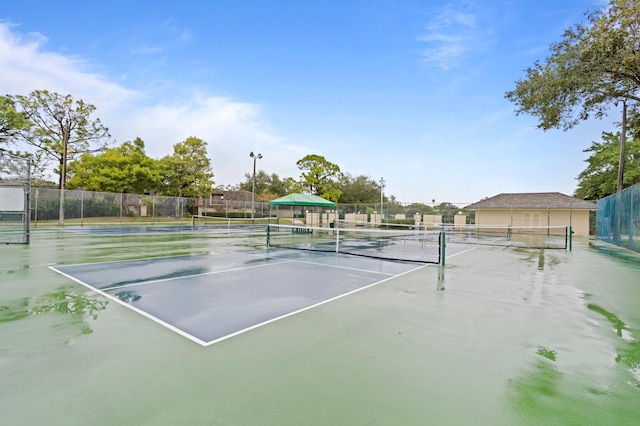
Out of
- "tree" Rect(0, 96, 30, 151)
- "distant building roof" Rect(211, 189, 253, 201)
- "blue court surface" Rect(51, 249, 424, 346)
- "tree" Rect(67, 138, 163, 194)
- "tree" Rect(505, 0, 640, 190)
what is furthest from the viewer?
"distant building roof" Rect(211, 189, 253, 201)

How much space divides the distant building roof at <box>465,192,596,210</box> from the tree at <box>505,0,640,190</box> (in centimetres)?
1170

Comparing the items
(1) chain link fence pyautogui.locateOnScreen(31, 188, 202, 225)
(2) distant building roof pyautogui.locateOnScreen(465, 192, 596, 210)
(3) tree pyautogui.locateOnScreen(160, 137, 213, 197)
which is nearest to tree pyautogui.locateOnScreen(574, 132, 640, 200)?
(2) distant building roof pyautogui.locateOnScreen(465, 192, 596, 210)

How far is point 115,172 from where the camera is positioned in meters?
31.2

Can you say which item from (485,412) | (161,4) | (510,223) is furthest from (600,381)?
(510,223)

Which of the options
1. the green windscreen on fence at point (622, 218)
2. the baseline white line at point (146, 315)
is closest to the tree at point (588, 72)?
the green windscreen on fence at point (622, 218)

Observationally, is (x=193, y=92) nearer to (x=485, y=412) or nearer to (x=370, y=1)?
(x=370, y=1)

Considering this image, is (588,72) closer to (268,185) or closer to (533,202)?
(533,202)

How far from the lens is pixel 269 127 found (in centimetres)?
3069

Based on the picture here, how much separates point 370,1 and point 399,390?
17.6 meters

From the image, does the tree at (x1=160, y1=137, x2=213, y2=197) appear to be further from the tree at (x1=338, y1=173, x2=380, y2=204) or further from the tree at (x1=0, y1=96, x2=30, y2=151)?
the tree at (x1=338, y1=173, x2=380, y2=204)

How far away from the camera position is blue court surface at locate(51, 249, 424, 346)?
4.31m

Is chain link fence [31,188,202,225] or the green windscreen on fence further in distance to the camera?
chain link fence [31,188,202,225]

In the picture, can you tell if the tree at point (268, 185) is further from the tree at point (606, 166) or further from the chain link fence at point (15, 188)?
the chain link fence at point (15, 188)

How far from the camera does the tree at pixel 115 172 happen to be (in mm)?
31016
